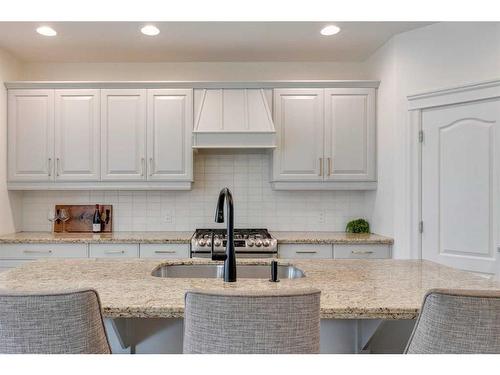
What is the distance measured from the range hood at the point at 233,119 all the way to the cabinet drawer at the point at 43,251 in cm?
133

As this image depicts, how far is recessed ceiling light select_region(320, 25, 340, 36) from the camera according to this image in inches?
111

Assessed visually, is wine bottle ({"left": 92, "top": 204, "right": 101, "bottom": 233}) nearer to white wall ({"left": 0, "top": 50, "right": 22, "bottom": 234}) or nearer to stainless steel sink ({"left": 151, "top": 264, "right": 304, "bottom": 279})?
white wall ({"left": 0, "top": 50, "right": 22, "bottom": 234})

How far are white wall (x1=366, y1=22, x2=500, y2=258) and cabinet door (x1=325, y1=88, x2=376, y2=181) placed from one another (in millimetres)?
104

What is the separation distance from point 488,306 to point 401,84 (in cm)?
245

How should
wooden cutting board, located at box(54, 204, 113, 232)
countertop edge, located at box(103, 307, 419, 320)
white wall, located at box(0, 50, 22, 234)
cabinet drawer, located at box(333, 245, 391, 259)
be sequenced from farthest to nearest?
wooden cutting board, located at box(54, 204, 113, 232) < white wall, located at box(0, 50, 22, 234) < cabinet drawer, located at box(333, 245, 391, 259) < countertop edge, located at box(103, 307, 419, 320)

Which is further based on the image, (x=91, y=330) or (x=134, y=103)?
(x=134, y=103)

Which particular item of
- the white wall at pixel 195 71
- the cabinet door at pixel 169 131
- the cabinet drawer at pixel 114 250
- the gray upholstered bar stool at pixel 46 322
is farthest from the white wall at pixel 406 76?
the gray upholstered bar stool at pixel 46 322

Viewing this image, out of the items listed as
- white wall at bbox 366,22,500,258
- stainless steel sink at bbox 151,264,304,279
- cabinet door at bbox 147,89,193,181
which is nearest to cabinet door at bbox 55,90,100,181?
cabinet door at bbox 147,89,193,181

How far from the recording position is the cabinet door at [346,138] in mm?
3301

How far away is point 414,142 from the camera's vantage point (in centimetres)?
288

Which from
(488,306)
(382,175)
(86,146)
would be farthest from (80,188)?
(488,306)

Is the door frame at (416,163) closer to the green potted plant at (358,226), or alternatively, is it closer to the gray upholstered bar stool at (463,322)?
the green potted plant at (358,226)

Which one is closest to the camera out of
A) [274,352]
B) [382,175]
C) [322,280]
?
[274,352]

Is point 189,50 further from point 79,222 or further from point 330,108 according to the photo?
point 79,222
